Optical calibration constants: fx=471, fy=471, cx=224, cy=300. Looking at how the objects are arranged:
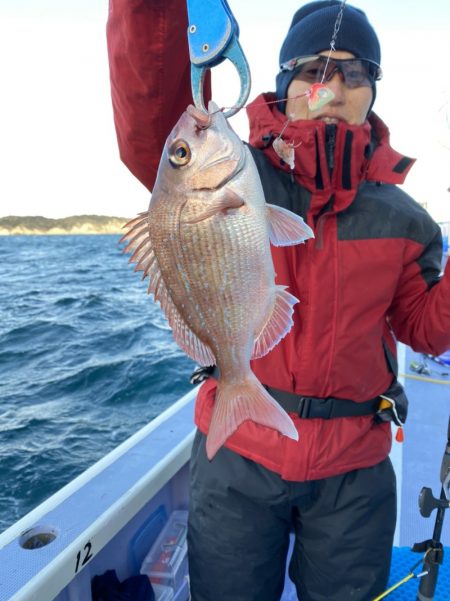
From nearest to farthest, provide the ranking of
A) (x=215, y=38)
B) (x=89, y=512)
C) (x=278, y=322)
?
(x=215, y=38) → (x=278, y=322) → (x=89, y=512)

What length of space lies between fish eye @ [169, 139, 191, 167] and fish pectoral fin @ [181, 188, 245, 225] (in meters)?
0.14

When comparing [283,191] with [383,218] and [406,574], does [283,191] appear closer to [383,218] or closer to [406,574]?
[383,218]

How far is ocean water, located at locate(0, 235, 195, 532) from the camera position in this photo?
512 cm

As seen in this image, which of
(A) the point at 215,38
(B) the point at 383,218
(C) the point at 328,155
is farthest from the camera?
(B) the point at 383,218

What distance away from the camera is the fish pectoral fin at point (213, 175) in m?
1.33

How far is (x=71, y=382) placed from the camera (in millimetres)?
7539

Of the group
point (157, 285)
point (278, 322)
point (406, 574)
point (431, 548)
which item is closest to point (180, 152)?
point (157, 285)

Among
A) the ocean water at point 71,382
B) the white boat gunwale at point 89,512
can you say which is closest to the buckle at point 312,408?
the white boat gunwale at point 89,512

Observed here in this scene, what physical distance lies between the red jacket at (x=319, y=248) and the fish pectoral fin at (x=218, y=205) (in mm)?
457

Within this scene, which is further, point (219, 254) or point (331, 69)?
point (331, 69)

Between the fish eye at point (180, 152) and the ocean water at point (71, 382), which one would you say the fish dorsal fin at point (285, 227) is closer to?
the fish eye at point (180, 152)

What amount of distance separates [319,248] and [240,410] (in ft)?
2.14

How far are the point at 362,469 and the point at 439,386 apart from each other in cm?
298

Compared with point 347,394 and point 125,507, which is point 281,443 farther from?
point 125,507
